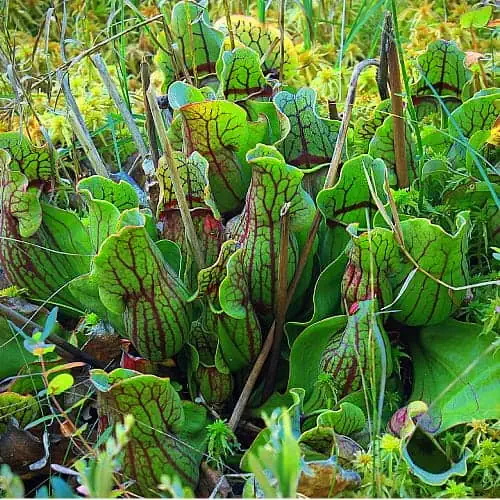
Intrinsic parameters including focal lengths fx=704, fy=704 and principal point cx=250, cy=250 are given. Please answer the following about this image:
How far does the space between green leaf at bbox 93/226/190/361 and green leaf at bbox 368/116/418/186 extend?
0.45 m

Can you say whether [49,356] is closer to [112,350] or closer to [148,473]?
[112,350]

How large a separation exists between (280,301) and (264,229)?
12cm

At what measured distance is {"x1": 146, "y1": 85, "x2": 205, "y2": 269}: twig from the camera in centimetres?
101

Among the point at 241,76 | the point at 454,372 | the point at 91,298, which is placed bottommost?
the point at 454,372

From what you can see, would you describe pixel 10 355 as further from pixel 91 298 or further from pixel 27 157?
pixel 27 157

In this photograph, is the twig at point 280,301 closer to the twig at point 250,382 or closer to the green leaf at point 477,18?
the twig at point 250,382

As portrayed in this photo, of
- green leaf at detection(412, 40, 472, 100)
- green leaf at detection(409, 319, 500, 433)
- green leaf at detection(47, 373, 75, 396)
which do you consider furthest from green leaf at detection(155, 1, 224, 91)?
green leaf at detection(47, 373, 75, 396)

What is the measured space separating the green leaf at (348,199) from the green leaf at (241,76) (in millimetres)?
302

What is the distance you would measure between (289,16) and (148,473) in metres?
1.89

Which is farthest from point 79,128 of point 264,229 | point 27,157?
point 264,229

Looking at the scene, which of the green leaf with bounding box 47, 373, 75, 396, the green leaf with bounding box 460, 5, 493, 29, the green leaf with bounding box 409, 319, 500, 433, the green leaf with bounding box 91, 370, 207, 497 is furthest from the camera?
the green leaf with bounding box 460, 5, 493, 29

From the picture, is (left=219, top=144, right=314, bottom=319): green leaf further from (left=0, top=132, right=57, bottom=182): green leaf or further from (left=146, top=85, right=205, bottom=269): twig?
(left=0, top=132, right=57, bottom=182): green leaf

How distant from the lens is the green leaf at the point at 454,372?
105 centimetres

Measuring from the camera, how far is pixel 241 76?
1354 millimetres
